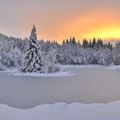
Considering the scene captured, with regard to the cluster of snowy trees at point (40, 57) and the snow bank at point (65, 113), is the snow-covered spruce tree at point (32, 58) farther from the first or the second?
the snow bank at point (65, 113)

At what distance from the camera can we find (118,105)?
19688 mm

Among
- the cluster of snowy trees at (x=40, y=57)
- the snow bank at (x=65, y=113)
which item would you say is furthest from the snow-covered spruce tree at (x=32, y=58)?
the snow bank at (x=65, y=113)

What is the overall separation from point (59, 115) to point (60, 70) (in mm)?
50973

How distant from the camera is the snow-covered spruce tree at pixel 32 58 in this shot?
6216 centimetres

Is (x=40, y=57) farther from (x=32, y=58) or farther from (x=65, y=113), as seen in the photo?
(x=65, y=113)

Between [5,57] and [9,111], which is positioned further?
[5,57]

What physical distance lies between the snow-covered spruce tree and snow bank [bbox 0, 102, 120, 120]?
43.4 metres

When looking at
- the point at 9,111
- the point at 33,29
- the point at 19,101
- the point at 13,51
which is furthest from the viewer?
the point at 13,51

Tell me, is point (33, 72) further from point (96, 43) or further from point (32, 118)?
point (96, 43)

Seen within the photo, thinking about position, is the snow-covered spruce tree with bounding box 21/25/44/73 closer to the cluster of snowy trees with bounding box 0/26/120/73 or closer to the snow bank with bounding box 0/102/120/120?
the cluster of snowy trees with bounding box 0/26/120/73

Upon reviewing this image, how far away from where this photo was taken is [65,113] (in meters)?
16.7

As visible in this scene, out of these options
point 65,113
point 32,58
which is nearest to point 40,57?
point 32,58

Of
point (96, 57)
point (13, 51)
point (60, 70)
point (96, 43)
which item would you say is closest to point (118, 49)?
point (96, 57)

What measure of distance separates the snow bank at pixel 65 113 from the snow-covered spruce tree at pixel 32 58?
4341cm
